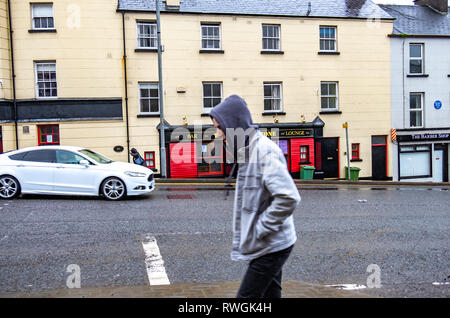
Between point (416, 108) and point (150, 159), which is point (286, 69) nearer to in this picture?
point (416, 108)

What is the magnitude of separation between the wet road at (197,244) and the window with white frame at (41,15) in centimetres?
1150

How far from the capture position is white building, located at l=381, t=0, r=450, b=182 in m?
24.6

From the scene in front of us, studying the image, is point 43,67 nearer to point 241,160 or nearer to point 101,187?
point 101,187

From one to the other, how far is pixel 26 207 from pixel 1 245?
358 cm

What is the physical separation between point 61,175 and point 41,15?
11619mm

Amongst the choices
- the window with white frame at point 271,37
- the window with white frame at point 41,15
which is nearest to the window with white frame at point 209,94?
the window with white frame at point 271,37

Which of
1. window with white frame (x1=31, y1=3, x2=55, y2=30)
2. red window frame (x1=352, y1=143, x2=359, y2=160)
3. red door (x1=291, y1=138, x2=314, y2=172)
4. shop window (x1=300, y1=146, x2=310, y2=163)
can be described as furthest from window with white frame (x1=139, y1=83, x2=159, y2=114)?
red window frame (x1=352, y1=143, x2=359, y2=160)

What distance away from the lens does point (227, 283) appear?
514 cm

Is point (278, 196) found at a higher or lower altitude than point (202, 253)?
higher

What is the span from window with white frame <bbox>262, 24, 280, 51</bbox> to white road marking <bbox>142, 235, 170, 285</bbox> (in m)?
17.0

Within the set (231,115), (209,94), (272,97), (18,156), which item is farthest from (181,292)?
(272,97)

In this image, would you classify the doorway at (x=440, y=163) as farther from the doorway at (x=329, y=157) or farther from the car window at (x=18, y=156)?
the car window at (x=18, y=156)

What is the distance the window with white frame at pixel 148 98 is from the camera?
69.6 ft

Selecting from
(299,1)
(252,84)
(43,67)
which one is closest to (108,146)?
(43,67)
